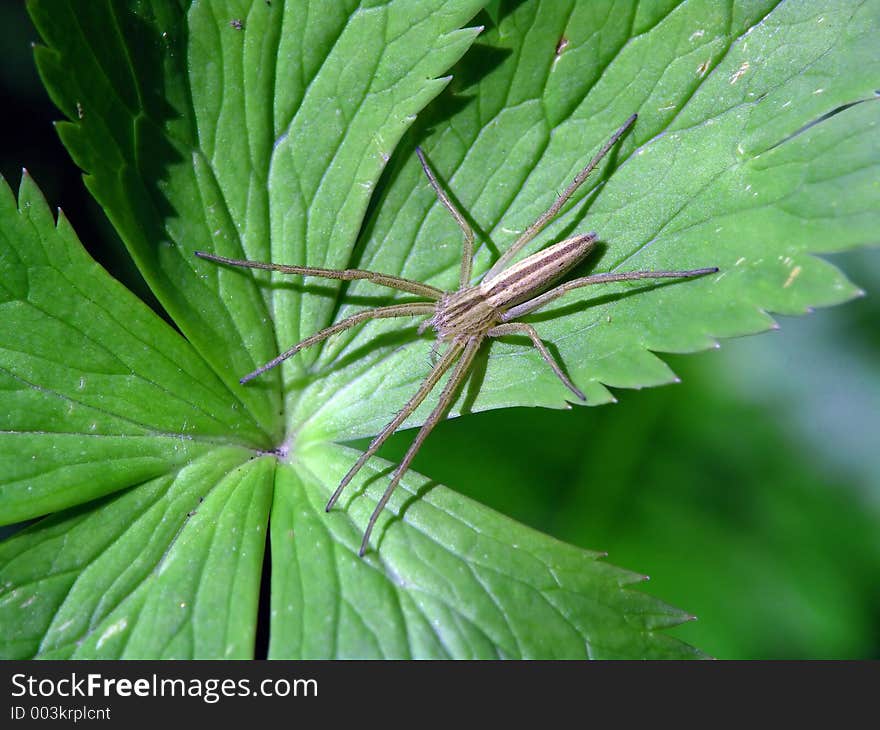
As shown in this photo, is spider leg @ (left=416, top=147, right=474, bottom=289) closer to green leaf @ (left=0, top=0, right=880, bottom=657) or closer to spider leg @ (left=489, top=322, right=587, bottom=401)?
green leaf @ (left=0, top=0, right=880, bottom=657)

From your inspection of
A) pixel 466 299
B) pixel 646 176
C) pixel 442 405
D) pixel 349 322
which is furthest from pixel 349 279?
pixel 646 176

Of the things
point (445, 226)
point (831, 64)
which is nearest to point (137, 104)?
point (445, 226)

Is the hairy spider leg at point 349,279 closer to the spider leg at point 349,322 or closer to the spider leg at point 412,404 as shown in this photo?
the spider leg at point 349,322

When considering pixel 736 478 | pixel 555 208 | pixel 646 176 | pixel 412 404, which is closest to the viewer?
pixel 646 176

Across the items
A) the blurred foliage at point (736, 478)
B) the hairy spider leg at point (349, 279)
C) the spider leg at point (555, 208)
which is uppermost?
the spider leg at point (555, 208)

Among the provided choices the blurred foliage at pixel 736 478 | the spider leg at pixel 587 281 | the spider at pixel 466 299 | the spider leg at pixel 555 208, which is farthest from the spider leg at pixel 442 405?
the blurred foliage at pixel 736 478

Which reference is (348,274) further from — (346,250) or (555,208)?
(555,208)

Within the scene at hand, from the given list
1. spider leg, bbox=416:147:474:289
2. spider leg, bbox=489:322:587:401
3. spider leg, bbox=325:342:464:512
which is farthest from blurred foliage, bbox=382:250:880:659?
spider leg, bbox=416:147:474:289
